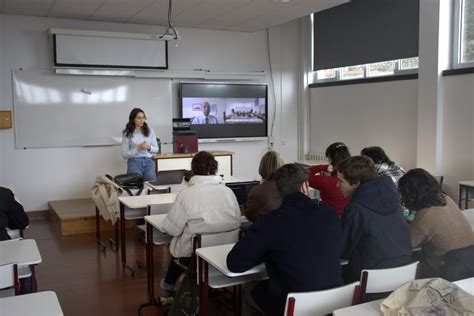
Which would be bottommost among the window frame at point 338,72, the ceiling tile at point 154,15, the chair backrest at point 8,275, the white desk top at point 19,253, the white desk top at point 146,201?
the chair backrest at point 8,275

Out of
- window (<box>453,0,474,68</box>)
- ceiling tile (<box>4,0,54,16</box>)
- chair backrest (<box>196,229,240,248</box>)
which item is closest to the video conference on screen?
ceiling tile (<box>4,0,54,16</box>)

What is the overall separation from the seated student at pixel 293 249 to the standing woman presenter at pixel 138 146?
12.2ft

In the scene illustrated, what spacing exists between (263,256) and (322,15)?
7.00m

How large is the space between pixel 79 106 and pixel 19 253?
486 centimetres

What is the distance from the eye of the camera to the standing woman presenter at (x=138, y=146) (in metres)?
5.89

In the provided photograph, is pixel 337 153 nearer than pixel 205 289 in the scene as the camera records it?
No

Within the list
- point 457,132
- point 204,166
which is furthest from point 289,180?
point 457,132

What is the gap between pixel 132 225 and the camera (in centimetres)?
620

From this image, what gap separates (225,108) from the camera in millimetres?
8391

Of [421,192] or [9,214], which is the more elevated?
[421,192]

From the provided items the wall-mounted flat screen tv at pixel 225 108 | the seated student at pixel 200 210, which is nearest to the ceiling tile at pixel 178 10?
the wall-mounted flat screen tv at pixel 225 108

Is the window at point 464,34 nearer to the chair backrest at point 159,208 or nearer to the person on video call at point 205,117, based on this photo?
the person on video call at point 205,117

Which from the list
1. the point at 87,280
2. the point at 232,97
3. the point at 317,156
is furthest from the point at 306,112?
the point at 87,280

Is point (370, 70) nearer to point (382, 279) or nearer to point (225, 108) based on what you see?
point (225, 108)
